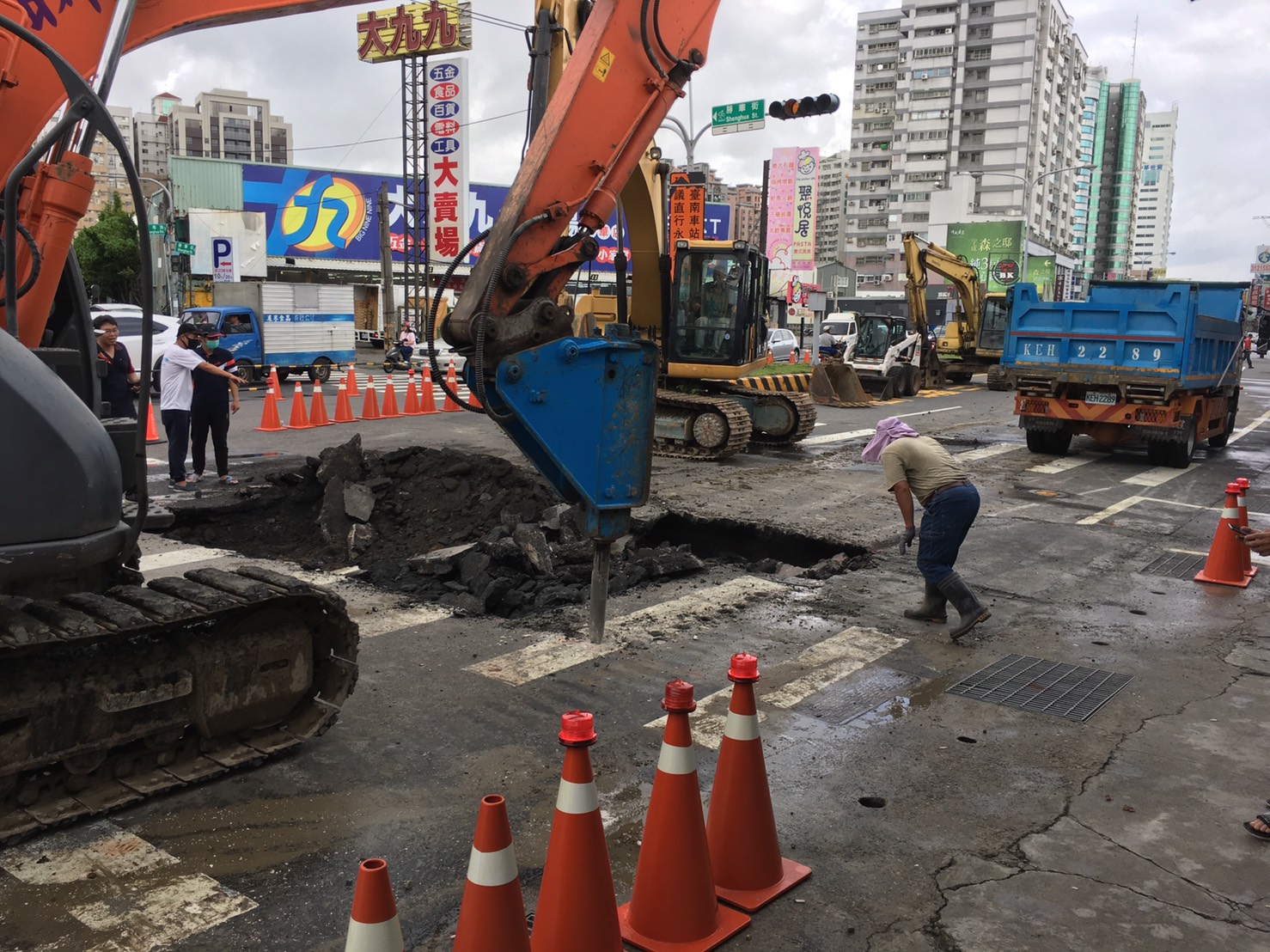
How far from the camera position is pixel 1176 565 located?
9.15m

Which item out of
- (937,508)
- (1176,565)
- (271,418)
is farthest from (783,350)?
(937,508)

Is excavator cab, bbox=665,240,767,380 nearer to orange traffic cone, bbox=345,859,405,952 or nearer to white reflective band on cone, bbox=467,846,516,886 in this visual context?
white reflective band on cone, bbox=467,846,516,886

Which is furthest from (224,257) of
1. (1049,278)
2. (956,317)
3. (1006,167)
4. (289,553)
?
(1006,167)

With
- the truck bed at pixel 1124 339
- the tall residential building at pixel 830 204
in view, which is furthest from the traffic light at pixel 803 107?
the tall residential building at pixel 830 204

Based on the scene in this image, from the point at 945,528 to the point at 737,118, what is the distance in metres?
18.9

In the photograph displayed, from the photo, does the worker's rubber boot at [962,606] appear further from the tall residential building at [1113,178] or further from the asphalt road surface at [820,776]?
the tall residential building at [1113,178]

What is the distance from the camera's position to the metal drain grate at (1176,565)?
8859 millimetres

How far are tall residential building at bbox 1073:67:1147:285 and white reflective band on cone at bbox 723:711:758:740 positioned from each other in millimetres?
171334

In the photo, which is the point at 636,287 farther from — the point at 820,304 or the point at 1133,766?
the point at 820,304

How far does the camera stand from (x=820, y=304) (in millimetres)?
25797

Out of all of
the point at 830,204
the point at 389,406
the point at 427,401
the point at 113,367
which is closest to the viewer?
the point at 113,367

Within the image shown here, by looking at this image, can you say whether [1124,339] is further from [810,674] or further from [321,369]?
[321,369]

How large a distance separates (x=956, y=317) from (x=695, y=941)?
105 ft

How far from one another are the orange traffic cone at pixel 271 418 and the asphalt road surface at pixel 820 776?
7842 millimetres
